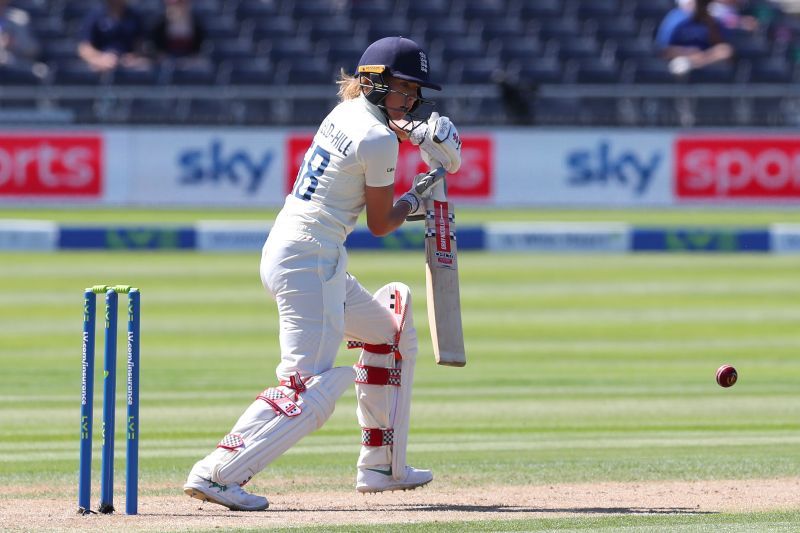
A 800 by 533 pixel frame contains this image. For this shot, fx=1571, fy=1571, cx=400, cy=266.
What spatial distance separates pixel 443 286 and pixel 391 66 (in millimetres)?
968

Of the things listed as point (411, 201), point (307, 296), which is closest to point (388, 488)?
point (307, 296)

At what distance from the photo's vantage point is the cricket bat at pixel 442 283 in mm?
6652

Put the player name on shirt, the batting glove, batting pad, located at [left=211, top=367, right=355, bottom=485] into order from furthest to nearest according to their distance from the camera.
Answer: the batting glove → the player name on shirt → batting pad, located at [left=211, top=367, right=355, bottom=485]

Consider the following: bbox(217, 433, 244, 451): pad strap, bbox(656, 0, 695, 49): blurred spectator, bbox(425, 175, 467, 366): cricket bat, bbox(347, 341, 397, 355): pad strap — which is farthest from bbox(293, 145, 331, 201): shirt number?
bbox(656, 0, 695, 49): blurred spectator

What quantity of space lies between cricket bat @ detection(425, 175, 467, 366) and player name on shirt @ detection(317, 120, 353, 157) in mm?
540

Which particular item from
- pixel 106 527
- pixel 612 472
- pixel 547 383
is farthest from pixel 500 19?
pixel 106 527

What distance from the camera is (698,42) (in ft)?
73.2

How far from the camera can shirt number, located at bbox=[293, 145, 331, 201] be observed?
6.39 meters

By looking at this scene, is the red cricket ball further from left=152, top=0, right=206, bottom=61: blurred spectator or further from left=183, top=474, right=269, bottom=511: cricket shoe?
left=152, top=0, right=206, bottom=61: blurred spectator

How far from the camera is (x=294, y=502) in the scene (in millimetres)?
6715

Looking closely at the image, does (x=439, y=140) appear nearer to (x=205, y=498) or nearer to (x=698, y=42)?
(x=205, y=498)

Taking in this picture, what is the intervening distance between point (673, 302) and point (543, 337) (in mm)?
2556

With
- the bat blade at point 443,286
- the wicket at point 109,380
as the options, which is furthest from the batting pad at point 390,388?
the wicket at point 109,380

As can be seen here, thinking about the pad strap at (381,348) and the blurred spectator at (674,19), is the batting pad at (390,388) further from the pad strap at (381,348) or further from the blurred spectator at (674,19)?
the blurred spectator at (674,19)
